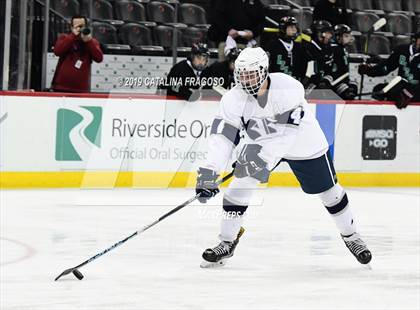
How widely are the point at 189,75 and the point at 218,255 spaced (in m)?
4.58

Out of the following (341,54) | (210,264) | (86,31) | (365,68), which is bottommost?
(210,264)

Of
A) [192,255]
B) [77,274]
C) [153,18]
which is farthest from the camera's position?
[153,18]

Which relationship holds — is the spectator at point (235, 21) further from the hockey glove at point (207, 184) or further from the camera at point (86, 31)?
the hockey glove at point (207, 184)

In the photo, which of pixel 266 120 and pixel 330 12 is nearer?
pixel 266 120

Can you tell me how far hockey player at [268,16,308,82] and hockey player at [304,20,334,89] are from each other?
0.29m

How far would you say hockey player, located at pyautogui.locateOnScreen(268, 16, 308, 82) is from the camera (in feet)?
35.3

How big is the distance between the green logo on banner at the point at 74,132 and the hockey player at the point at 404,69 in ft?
10.4

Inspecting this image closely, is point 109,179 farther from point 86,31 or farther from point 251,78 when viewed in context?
point 251,78

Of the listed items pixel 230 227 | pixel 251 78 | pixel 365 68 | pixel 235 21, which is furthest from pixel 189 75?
pixel 251 78

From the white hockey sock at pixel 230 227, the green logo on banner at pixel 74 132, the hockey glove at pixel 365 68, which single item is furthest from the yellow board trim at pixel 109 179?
the white hockey sock at pixel 230 227

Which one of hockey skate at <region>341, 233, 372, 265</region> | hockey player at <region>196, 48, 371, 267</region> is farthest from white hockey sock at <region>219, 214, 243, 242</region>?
hockey skate at <region>341, 233, 372, 265</region>

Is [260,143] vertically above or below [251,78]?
below

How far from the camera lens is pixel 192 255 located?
6434 millimetres

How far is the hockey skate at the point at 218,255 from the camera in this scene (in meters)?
5.99
